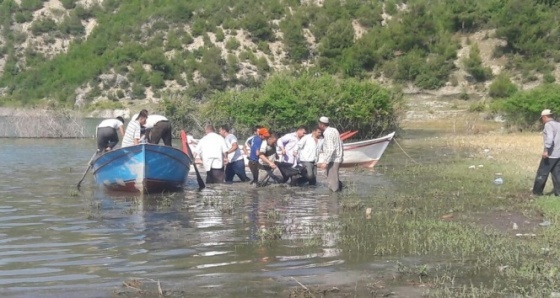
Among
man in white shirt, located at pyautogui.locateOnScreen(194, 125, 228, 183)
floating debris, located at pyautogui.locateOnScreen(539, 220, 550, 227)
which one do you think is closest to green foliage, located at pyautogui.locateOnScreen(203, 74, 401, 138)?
man in white shirt, located at pyautogui.locateOnScreen(194, 125, 228, 183)

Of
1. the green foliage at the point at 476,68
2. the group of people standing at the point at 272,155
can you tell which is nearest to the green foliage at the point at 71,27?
the green foliage at the point at 476,68

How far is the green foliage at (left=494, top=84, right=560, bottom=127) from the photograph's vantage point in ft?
128

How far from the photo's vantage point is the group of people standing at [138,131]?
1903 centimetres

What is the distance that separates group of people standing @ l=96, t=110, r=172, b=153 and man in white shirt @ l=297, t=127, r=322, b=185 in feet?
10.5

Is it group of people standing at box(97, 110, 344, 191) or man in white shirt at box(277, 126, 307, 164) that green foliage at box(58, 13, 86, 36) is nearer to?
group of people standing at box(97, 110, 344, 191)

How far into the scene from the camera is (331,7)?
79438 mm

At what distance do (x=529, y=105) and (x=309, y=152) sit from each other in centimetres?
2277

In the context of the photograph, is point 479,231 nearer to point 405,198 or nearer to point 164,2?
point 405,198

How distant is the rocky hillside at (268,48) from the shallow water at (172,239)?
41.2 meters

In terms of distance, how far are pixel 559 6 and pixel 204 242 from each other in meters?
Result: 62.0

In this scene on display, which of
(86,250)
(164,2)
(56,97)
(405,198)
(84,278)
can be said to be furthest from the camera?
(164,2)

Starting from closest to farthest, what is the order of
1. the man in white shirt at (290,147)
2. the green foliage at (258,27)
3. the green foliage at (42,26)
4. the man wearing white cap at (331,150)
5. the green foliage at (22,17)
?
the man wearing white cap at (331,150) → the man in white shirt at (290,147) → the green foliage at (258,27) → the green foliage at (42,26) → the green foliage at (22,17)

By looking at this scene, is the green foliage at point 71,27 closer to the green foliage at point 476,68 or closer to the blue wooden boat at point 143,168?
the green foliage at point 476,68

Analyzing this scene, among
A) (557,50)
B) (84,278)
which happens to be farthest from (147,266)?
(557,50)
